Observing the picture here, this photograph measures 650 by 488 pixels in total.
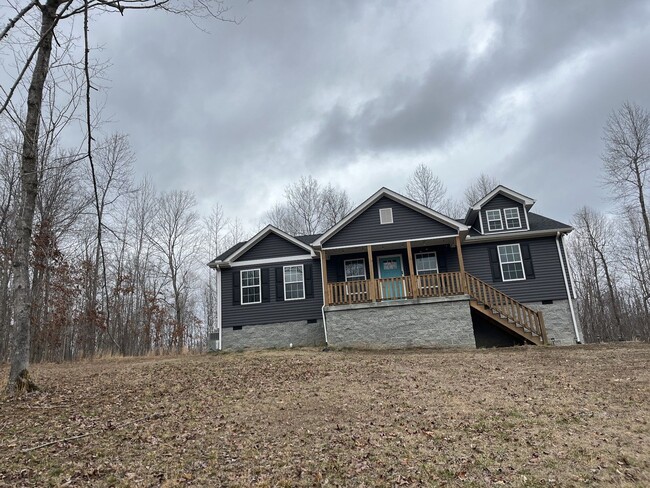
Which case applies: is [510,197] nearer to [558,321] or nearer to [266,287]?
[558,321]

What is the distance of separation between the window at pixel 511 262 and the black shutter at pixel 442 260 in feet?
7.28


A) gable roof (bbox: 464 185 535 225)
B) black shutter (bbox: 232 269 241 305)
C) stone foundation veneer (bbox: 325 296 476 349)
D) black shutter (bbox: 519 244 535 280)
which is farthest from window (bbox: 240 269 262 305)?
black shutter (bbox: 519 244 535 280)

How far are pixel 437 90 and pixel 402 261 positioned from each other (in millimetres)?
16365

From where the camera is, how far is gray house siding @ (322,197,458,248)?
16.7 m

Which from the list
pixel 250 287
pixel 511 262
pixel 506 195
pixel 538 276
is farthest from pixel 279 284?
pixel 538 276

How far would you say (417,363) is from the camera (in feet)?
37.5

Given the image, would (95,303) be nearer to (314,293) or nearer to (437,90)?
(314,293)

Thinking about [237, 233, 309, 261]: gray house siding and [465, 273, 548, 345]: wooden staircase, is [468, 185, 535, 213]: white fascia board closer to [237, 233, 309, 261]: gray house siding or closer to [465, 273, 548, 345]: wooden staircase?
[465, 273, 548, 345]: wooden staircase

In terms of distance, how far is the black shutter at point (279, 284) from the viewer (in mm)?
18031

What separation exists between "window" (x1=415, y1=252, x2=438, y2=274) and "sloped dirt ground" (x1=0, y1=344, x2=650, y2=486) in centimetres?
767

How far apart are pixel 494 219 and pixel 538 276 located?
2889mm

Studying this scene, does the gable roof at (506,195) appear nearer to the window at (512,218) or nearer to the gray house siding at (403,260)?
the window at (512,218)

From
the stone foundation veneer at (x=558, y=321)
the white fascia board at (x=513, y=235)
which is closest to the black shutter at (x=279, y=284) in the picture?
the white fascia board at (x=513, y=235)

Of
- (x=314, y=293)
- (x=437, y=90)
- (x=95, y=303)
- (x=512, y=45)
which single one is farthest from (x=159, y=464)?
(x=437, y=90)
